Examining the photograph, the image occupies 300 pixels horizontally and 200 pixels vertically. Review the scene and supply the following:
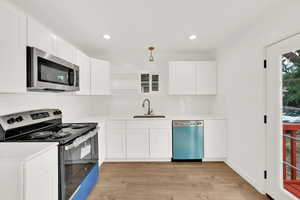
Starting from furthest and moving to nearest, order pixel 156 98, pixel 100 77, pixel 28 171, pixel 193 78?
pixel 156 98 < pixel 193 78 < pixel 100 77 < pixel 28 171

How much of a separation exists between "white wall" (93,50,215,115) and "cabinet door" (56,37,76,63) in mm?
1602

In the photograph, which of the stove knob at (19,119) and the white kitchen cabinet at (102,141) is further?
the white kitchen cabinet at (102,141)

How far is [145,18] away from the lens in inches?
94.5

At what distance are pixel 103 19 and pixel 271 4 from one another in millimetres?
2074

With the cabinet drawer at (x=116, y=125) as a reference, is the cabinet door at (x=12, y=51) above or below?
above

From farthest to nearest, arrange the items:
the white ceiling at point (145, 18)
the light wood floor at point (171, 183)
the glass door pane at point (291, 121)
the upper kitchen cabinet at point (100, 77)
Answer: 1. the upper kitchen cabinet at point (100, 77)
2. the light wood floor at point (171, 183)
3. the white ceiling at point (145, 18)
4. the glass door pane at point (291, 121)

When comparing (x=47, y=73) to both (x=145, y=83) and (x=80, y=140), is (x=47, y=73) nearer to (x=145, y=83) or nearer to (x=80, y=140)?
(x=80, y=140)

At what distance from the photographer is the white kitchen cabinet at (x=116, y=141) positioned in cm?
359

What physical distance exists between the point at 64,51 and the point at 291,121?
114 inches

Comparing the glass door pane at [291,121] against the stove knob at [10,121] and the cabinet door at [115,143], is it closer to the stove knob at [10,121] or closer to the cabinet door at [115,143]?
the cabinet door at [115,143]

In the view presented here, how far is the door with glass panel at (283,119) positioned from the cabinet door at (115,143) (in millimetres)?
2452

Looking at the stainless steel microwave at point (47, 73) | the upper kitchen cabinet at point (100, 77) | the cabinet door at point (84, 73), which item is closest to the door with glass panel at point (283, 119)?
the stainless steel microwave at point (47, 73)

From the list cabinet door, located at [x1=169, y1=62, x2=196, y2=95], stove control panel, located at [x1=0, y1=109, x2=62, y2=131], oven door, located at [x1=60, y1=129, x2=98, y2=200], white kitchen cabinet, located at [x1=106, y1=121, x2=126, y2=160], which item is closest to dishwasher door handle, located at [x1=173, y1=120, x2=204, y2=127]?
cabinet door, located at [x1=169, y1=62, x2=196, y2=95]

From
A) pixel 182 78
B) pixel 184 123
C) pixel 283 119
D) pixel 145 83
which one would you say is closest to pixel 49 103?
pixel 145 83
